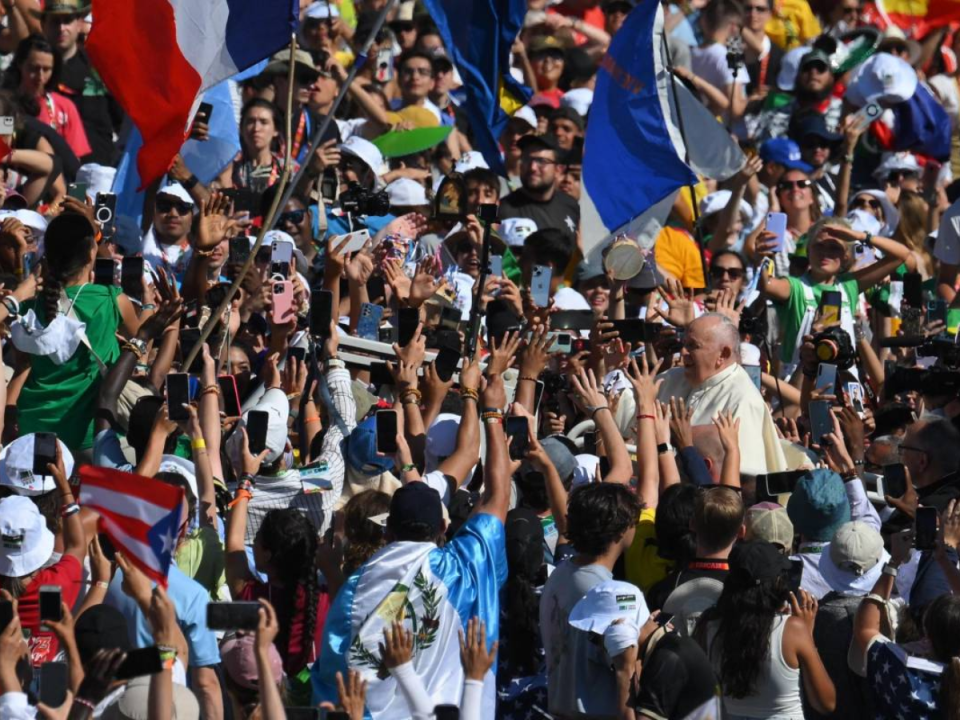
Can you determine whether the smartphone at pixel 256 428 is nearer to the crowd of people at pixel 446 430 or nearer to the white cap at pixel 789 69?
the crowd of people at pixel 446 430

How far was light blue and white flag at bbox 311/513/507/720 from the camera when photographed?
249 inches

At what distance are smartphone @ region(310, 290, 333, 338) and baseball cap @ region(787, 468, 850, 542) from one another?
7.11 ft

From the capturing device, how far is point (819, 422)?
8023mm

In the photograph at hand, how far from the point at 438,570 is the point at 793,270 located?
4847 millimetres

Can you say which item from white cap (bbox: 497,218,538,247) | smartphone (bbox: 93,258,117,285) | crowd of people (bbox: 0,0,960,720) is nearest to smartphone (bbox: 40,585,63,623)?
crowd of people (bbox: 0,0,960,720)

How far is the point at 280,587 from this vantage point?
6.91m

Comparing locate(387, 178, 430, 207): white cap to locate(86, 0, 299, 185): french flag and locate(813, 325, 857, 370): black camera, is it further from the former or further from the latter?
locate(813, 325, 857, 370): black camera

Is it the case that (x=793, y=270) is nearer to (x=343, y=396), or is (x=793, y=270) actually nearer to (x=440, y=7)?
(x=440, y=7)

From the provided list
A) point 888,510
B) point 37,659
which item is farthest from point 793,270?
point 37,659

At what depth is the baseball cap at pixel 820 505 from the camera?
761cm

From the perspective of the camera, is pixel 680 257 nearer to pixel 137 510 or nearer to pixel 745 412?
pixel 745 412

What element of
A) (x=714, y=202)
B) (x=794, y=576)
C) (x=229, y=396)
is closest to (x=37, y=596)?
(x=229, y=396)

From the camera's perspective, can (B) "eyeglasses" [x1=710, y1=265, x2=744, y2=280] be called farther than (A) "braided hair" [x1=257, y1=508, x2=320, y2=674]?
Yes

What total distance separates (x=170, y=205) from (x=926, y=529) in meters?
4.69
